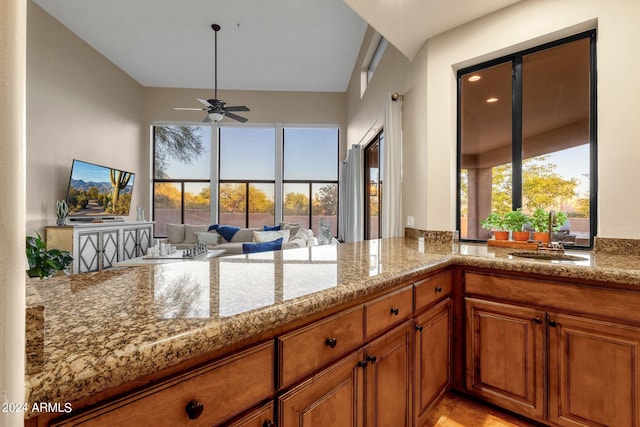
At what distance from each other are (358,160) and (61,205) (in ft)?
15.6

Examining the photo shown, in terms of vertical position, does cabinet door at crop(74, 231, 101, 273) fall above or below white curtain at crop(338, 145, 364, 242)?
below

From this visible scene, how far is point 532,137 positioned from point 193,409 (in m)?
2.74

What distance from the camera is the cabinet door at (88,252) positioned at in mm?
4547

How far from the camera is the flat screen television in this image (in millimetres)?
4887

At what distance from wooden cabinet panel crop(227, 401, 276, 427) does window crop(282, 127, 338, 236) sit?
6524 mm

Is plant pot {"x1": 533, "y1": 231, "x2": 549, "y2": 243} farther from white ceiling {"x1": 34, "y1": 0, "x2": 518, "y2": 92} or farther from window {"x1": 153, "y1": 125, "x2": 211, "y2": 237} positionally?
window {"x1": 153, "y1": 125, "x2": 211, "y2": 237}

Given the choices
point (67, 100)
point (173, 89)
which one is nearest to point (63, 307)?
point (67, 100)

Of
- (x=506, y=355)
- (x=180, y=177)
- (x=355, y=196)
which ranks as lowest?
(x=506, y=355)

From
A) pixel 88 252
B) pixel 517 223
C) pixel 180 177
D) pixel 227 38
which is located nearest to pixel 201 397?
pixel 517 223

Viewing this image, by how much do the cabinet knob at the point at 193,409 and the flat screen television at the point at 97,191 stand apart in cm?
560

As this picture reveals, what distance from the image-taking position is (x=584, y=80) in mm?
2105

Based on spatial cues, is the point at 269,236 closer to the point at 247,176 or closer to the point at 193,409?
the point at 247,176

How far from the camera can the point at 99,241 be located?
493 cm

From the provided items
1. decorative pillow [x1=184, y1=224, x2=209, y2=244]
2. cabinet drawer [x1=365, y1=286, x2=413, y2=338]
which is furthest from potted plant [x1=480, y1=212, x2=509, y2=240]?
decorative pillow [x1=184, y1=224, x2=209, y2=244]
